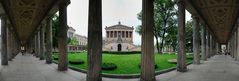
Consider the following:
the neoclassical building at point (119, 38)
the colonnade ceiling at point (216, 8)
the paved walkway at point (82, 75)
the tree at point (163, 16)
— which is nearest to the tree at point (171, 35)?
the tree at point (163, 16)

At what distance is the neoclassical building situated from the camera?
117 metres

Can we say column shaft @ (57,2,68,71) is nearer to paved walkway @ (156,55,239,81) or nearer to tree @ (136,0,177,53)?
paved walkway @ (156,55,239,81)

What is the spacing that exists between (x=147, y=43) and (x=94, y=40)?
2957 mm

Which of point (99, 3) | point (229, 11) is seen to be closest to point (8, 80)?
point (99, 3)

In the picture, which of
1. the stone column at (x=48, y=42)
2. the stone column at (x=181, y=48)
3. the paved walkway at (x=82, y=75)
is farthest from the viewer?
the stone column at (x=48, y=42)

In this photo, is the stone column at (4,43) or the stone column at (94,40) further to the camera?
the stone column at (4,43)

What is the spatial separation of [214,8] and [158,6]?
40.7 metres

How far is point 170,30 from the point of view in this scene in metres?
67.9

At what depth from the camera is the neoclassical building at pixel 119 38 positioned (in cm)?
11738

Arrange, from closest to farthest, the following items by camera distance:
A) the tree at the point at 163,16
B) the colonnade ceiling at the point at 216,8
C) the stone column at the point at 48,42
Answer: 1. the colonnade ceiling at the point at 216,8
2. the stone column at the point at 48,42
3. the tree at the point at 163,16

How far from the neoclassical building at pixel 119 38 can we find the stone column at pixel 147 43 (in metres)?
98.4

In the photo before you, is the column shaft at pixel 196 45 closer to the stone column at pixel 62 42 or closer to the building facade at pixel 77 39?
the stone column at pixel 62 42

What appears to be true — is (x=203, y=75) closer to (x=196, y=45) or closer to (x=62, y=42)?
(x=62, y=42)

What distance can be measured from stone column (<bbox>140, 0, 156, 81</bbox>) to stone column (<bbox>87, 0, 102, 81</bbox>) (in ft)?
8.12
